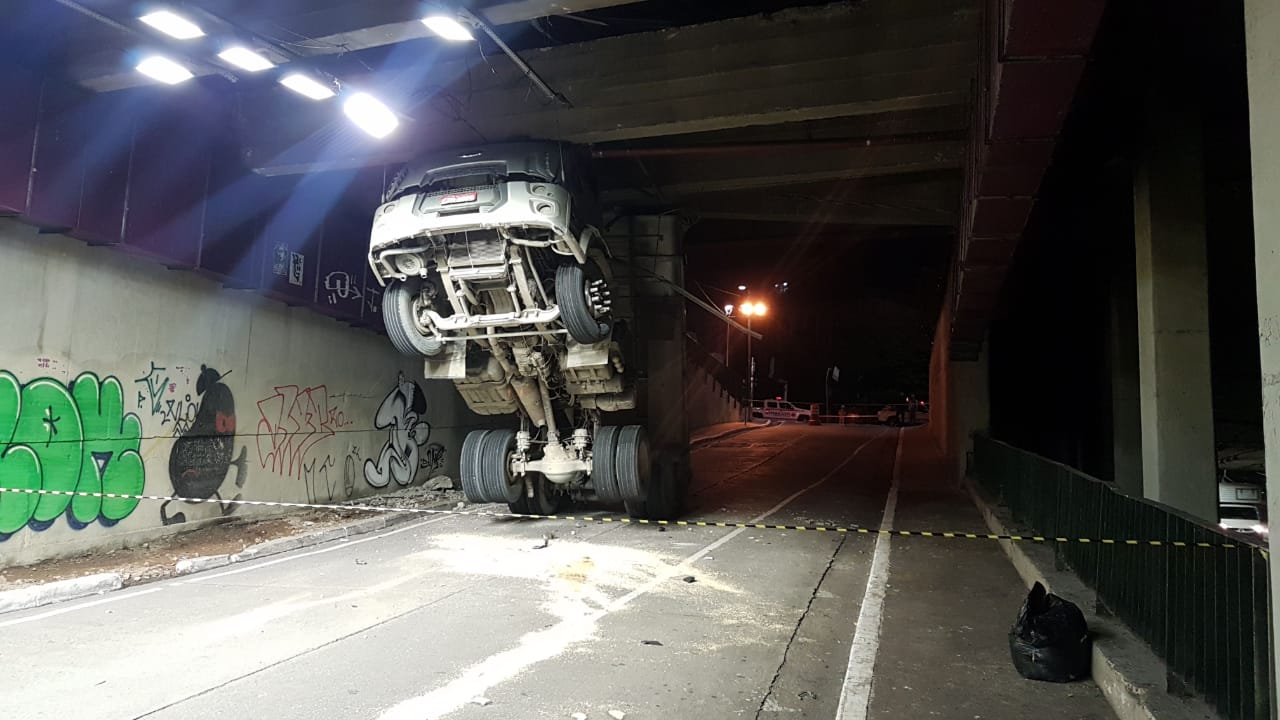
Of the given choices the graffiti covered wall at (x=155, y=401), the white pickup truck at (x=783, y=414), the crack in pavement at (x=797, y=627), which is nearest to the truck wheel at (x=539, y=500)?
the graffiti covered wall at (x=155, y=401)

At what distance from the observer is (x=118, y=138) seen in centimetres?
878


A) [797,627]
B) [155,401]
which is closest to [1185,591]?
[797,627]

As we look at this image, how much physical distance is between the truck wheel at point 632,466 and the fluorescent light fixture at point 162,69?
6.83 metres

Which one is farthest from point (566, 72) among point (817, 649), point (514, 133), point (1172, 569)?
point (1172, 569)

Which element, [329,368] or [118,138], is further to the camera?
[329,368]

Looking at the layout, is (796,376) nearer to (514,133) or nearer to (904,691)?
(514,133)

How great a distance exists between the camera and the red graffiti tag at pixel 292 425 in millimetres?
10867

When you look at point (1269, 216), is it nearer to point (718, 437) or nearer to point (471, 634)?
point (471, 634)

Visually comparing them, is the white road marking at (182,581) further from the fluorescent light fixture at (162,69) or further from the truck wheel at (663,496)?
the fluorescent light fixture at (162,69)

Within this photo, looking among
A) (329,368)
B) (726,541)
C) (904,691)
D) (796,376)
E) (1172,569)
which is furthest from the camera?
(796,376)

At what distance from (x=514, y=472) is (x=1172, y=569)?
27.4 ft

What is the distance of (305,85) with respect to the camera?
8.10 metres

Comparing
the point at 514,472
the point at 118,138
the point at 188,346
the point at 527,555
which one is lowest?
the point at 527,555

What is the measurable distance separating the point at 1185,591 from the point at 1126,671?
59cm
